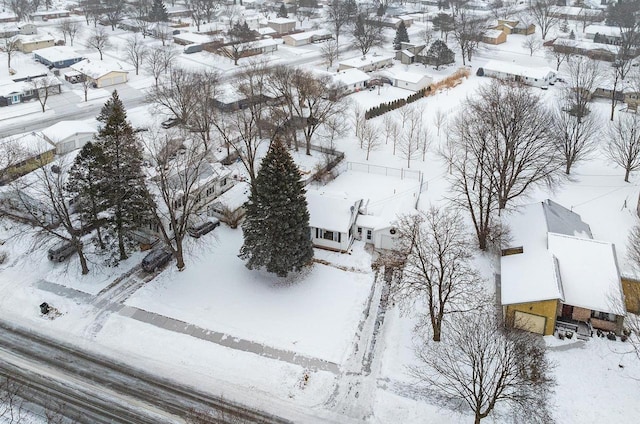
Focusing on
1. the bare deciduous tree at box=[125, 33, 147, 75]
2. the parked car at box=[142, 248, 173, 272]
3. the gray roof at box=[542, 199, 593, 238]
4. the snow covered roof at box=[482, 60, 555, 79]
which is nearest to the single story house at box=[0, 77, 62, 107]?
the bare deciduous tree at box=[125, 33, 147, 75]

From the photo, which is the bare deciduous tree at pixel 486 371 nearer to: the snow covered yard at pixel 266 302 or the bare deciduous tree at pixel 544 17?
the snow covered yard at pixel 266 302

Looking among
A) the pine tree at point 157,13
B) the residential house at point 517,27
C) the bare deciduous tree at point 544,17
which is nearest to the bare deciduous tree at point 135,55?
the pine tree at point 157,13

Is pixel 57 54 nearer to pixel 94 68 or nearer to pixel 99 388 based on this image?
pixel 94 68

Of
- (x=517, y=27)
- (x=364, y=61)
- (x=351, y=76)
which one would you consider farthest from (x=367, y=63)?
(x=517, y=27)

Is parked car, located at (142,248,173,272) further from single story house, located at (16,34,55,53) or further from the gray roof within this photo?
single story house, located at (16,34,55,53)

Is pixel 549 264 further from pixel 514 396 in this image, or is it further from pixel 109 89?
pixel 109 89
